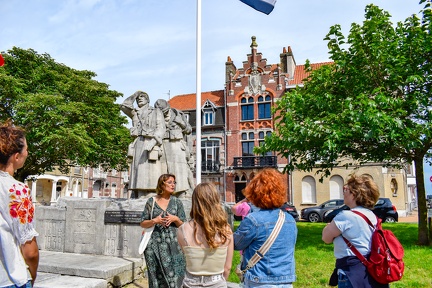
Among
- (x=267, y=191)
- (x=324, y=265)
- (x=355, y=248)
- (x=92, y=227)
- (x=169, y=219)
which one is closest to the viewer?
(x=267, y=191)

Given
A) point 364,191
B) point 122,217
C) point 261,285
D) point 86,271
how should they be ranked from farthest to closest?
point 122,217, point 86,271, point 364,191, point 261,285

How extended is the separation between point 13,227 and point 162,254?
240cm

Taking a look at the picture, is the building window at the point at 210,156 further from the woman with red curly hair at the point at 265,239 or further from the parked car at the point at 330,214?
the woman with red curly hair at the point at 265,239

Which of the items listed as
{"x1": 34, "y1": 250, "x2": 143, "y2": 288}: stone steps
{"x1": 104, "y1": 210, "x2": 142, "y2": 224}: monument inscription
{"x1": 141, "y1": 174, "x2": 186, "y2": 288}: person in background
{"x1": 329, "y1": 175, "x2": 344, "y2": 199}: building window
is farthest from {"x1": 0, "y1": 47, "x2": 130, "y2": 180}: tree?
{"x1": 329, "y1": 175, "x2": 344, "y2": 199}: building window

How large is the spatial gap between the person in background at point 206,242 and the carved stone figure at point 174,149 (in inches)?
178

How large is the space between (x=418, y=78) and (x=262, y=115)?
74.5 feet

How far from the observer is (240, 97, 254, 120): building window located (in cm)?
3303

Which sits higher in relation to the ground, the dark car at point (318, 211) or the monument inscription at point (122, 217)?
the monument inscription at point (122, 217)

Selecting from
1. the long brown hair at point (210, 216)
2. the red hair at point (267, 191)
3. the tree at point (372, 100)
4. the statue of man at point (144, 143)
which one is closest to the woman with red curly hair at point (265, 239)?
the red hair at point (267, 191)

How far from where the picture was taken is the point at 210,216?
281 cm

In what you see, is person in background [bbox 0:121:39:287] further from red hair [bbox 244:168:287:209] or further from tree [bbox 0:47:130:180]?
tree [bbox 0:47:130:180]

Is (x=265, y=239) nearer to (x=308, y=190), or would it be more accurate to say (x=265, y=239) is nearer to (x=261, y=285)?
(x=261, y=285)

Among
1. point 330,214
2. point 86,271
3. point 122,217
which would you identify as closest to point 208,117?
point 330,214

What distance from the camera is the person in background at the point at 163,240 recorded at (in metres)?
4.31
